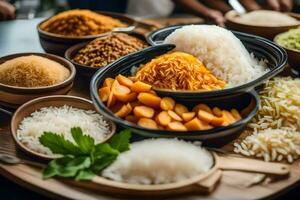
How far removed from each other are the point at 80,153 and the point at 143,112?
0.25 m

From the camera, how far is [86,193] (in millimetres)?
1396

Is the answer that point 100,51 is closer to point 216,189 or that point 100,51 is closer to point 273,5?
point 216,189

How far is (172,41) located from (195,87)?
1.10 feet

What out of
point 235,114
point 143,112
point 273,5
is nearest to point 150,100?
point 143,112

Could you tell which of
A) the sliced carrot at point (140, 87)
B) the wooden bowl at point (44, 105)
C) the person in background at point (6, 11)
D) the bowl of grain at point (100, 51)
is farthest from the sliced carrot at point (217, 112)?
the person in background at point (6, 11)

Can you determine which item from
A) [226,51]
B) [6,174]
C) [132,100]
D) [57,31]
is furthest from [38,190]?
[57,31]

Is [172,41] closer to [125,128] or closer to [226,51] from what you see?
[226,51]

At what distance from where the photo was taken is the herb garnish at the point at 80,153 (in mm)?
1429

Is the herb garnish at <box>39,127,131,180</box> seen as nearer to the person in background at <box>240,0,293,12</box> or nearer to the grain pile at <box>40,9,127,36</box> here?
the grain pile at <box>40,9,127,36</box>

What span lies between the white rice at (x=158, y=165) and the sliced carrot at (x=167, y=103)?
18cm

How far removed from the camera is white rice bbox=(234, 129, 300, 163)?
1566mm

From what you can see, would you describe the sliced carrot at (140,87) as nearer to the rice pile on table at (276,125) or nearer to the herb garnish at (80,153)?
the herb garnish at (80,153)

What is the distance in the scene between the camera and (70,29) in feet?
7.65

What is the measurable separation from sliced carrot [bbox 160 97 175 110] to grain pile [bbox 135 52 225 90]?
8cm
